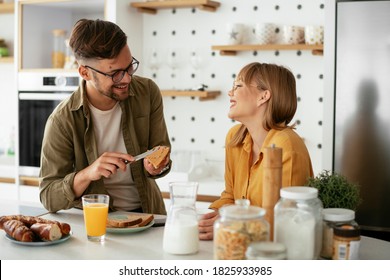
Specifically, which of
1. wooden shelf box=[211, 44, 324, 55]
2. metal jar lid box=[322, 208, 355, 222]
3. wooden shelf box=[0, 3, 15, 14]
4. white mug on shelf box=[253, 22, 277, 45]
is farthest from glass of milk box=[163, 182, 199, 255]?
wooden shelf box=[0, 3, 15, 14]

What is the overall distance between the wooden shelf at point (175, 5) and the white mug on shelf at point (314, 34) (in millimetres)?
687

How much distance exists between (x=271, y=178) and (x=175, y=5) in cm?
262

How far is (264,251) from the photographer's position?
147cm

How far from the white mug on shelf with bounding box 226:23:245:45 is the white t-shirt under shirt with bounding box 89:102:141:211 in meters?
1.56

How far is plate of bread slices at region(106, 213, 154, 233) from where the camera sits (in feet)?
6.45

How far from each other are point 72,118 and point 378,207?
1.68 metres

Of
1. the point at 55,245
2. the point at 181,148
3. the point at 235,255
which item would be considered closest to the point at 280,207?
the point at 235,255

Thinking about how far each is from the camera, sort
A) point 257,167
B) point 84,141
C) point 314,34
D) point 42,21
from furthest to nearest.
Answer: point 42,21 < point 314,34 < point 84,141 < point 257,167

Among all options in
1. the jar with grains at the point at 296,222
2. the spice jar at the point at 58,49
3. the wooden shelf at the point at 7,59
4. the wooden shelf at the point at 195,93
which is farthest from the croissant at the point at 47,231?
the wooden shelf at the point at 7,59

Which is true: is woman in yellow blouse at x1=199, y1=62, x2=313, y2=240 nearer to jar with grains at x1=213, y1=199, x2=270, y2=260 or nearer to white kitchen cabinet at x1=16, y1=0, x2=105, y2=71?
jar with grains at x1=213, y1=199, x2=270, y2=260

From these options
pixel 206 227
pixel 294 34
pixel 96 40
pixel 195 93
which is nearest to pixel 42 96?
pixel 195 93

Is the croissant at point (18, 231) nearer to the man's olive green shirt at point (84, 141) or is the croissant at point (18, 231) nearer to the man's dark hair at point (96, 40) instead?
the man's olive green shirt at point (84, 141)

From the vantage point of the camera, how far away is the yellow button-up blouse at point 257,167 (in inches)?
80.7

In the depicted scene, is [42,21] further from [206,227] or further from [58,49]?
[206,227]
